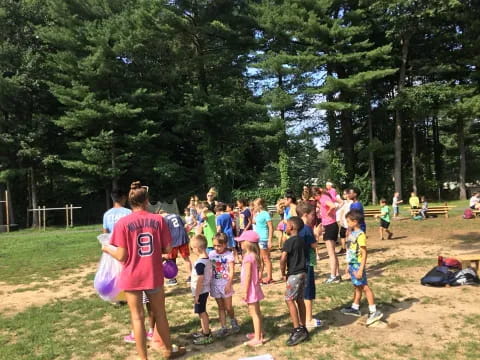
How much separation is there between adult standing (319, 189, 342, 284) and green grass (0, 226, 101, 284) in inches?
241

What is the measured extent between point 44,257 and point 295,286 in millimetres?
10348

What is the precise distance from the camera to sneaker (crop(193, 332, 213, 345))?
5.17 meters

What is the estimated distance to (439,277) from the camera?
748 centimetres

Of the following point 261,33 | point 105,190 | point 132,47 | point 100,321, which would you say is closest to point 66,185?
point 105,190

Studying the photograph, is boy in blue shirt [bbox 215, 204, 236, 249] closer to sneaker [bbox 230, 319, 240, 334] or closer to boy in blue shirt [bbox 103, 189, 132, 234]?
boy in blue shirt [bbox 103, 189, 132, 234]

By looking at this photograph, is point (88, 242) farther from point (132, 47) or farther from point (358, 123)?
point (358, 123)

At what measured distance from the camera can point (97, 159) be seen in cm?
2605

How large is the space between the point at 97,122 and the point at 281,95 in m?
12.1

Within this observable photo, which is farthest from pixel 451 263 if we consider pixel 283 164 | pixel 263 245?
pixel 283 164

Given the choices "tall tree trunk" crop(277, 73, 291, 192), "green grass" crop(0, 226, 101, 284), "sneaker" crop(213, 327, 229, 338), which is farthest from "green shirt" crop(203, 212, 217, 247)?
"tall tree trunk" crop(277, 73, 291, 192)

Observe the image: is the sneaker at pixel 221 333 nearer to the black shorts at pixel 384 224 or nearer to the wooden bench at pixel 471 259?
Answer: the wooden bench at pixel 471 259

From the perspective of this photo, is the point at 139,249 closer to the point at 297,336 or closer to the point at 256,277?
the point at 256,277

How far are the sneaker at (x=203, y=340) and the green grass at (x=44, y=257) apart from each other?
570cm

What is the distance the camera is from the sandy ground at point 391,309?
4.94 metres
